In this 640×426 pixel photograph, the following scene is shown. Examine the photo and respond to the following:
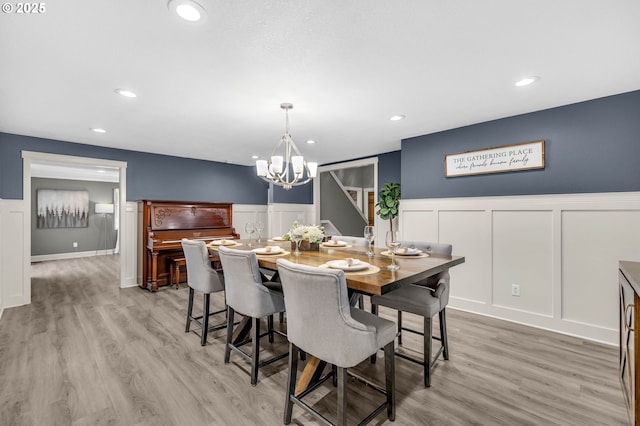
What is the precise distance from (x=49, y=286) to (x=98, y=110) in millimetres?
3577

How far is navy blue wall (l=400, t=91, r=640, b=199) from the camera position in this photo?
2.63m

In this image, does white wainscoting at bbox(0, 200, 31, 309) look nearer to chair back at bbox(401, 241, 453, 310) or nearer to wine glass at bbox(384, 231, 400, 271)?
wine glass at bbox(384, 231, 400, 271)

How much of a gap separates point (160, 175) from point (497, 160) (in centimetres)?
520

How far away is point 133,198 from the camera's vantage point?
4848 millimetres

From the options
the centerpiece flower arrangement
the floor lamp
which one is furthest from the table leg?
the floor lamp

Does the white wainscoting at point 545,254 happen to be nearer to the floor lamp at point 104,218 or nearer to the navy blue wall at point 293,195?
the navy blue wall at point 293,195

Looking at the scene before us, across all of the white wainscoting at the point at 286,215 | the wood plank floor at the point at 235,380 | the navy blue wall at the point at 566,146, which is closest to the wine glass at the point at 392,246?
the wood plank floor at the point at 235,380

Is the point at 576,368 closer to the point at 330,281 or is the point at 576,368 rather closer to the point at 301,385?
the point at 301,385

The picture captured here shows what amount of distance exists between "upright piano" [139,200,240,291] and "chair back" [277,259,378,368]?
3680mm

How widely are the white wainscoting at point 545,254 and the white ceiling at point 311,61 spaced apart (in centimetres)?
104

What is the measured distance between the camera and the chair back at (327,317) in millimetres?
1415

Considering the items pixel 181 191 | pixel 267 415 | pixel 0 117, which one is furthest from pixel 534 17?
pixel 181 191

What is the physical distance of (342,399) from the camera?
146 cm

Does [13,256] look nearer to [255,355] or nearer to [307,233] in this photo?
[255,355]
